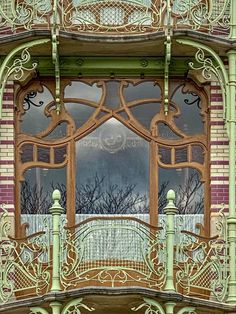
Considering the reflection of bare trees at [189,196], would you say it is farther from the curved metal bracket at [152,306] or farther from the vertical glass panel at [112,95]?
the curved metal bracket at [152,306]

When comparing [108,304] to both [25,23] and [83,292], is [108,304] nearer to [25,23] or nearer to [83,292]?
[83,292]

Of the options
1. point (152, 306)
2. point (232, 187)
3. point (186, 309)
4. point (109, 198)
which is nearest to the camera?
point (152, 306)

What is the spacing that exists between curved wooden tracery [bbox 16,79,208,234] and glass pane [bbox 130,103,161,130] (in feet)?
A: 0.11

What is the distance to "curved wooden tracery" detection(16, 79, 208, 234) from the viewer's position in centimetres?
2473

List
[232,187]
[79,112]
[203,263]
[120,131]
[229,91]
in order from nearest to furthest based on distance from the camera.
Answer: [203,263], [232,187], [229,91], [120,131], [79,112]

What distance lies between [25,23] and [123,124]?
2.22 meters

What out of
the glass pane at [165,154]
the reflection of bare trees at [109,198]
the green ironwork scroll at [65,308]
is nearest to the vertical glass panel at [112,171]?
the reflection of bare trees at [109,198]

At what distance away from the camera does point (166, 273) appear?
22.9 m

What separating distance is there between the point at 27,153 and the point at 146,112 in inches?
78.4

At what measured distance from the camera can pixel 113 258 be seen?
76.3ft

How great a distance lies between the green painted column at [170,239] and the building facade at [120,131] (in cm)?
45

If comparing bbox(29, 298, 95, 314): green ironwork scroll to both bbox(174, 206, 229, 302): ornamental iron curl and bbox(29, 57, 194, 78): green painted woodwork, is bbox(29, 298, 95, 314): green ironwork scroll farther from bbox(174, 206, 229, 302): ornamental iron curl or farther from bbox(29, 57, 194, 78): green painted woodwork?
bbox(29, 57, 194, 78): green painted woodwork

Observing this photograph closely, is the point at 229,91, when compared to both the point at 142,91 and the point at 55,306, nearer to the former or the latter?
the point at 142,91

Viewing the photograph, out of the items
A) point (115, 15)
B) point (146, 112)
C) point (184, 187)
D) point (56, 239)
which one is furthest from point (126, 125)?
point (56, 239)
